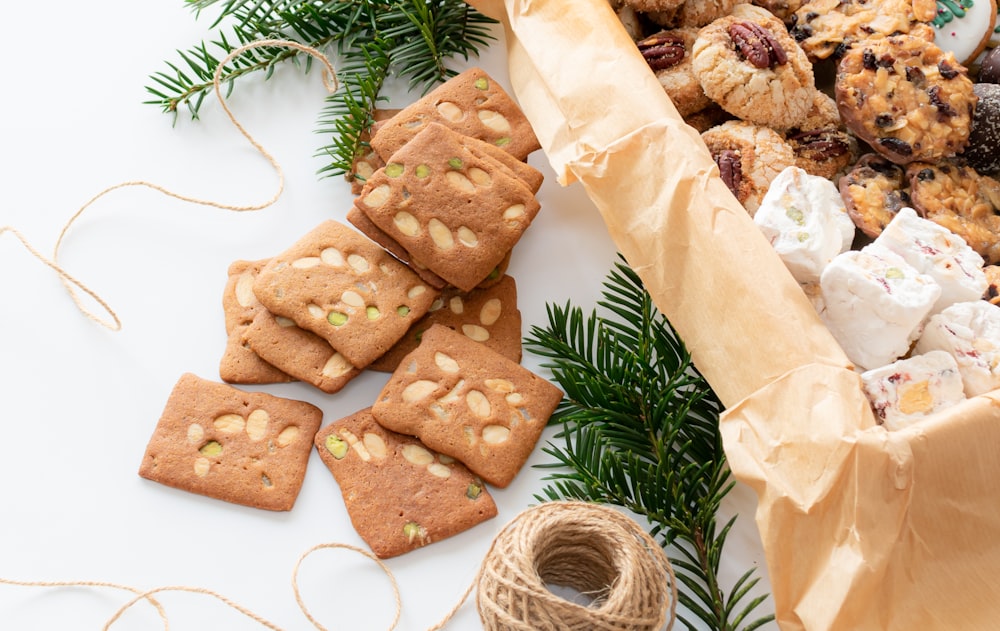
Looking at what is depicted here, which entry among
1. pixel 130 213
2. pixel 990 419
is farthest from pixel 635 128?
pixel 130 213

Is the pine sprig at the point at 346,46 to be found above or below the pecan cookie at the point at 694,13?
above

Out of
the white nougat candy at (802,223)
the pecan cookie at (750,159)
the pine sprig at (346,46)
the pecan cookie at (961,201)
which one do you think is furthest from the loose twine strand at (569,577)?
the pine sprig at (346,46)

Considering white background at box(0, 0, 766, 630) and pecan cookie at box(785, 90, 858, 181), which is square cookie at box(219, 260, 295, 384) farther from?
pecan cookie at box(785, 90, 858, 181)

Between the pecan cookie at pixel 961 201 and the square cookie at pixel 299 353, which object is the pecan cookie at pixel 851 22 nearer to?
the pecan cookie at pixel 961 201

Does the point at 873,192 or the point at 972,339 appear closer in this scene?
the point at 972,339

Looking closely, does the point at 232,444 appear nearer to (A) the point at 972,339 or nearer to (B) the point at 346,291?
(B) the point at 346,291

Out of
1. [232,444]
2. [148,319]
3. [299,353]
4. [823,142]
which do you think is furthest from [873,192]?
[148,319]
